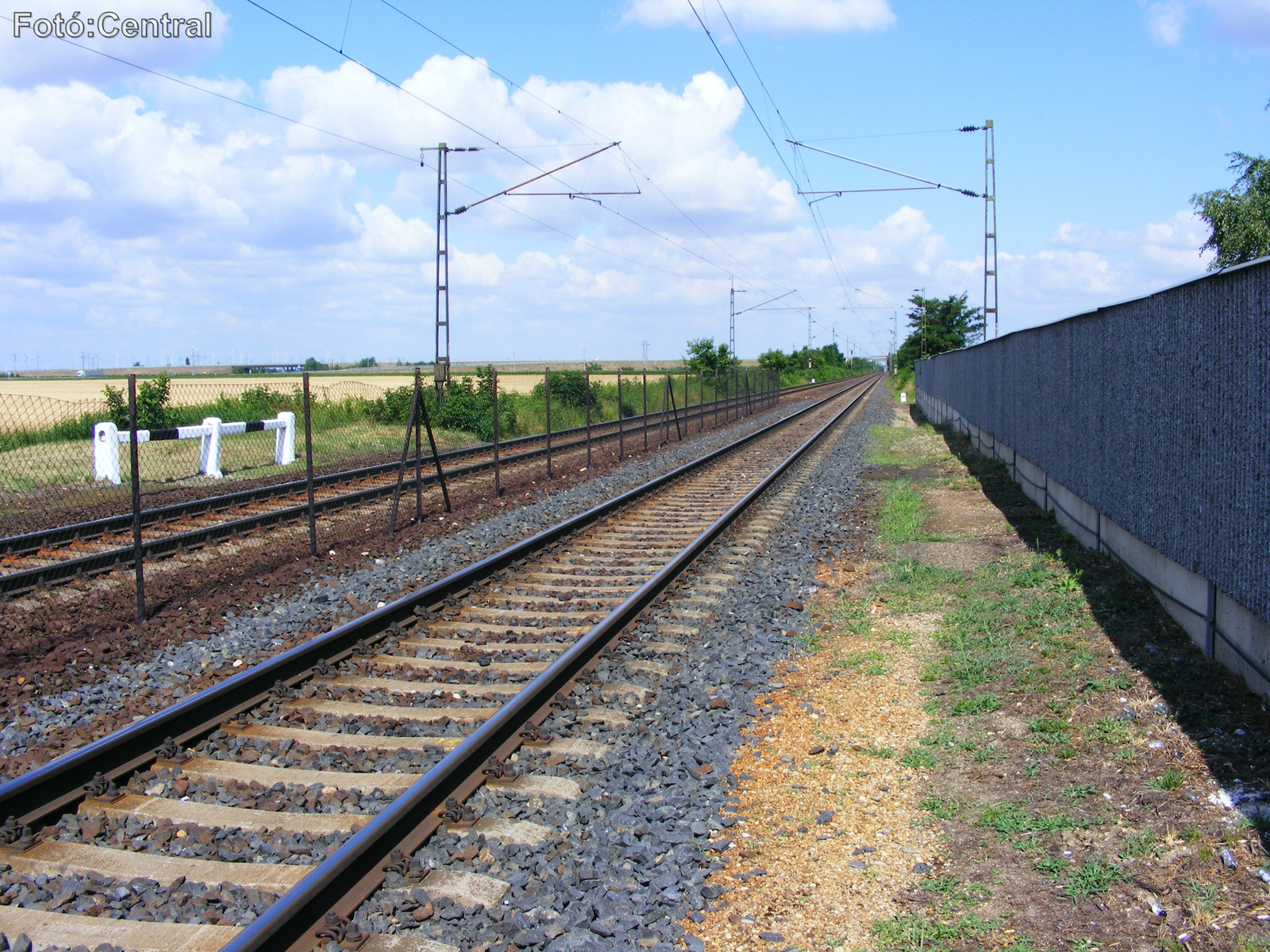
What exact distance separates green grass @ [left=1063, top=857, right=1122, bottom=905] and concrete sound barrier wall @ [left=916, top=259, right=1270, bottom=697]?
168cm

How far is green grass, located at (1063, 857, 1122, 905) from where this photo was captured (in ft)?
12.3

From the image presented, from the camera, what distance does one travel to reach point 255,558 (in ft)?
35.3

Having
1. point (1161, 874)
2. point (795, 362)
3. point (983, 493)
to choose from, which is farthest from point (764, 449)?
point (795, 362)

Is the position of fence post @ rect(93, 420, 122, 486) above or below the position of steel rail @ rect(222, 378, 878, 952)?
above

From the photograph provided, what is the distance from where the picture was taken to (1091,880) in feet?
12.6

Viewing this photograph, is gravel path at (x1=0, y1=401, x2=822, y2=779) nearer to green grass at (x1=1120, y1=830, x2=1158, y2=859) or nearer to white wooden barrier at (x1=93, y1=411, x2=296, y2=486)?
green grass at (x1=1120, y1=830, x2=1158, y2=859)

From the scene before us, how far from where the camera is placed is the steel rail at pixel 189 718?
4.58 meters

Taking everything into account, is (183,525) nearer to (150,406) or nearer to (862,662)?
(862,662)

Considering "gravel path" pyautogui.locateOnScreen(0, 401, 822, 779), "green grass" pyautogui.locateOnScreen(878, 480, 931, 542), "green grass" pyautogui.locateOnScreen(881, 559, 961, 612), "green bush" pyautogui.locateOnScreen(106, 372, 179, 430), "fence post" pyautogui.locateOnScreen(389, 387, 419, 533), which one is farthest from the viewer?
"green bush" pyautogui.locateOnScreen(106, 372, 179, 430)

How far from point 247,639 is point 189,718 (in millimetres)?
2141

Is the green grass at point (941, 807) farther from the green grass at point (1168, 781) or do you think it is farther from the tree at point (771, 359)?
the tree at point (771, 359)

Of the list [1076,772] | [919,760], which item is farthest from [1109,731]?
[919,760]

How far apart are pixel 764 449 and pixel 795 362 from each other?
81.0 metres

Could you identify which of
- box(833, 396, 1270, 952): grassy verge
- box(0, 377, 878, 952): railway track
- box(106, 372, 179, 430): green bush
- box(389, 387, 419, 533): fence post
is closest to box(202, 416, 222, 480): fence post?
box(106, 372, 179, 430): green bush
